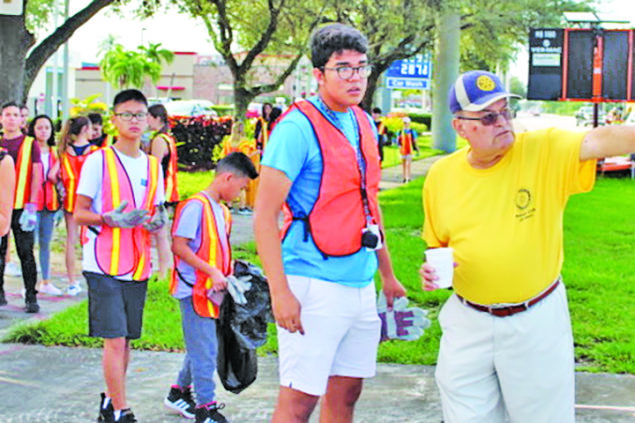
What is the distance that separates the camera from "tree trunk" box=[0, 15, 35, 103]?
1281cm

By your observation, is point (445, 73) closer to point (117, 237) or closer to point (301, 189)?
point (117, 237)

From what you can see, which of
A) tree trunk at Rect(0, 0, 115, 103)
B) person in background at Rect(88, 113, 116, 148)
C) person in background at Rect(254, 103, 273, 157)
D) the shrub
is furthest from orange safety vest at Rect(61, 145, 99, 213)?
the shrub

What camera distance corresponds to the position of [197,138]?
26.0 meters

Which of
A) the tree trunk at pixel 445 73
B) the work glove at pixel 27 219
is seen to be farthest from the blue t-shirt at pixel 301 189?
the tree trunk at pixel 445 73

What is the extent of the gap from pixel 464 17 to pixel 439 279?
2996cm

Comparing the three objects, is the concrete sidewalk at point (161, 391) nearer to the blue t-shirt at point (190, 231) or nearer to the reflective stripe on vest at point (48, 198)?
the blue t-shirt at point (190, 231)

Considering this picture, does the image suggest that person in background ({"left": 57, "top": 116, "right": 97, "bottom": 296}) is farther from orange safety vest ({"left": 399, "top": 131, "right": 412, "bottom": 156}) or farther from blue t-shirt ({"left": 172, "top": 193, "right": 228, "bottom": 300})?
orange safety vest ({"left": 399, "top": 131, "right": 412, "bottom": 156})

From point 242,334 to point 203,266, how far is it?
53 centimetres

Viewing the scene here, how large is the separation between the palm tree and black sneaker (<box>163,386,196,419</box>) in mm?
65208

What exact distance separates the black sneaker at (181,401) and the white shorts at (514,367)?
2.29 metres

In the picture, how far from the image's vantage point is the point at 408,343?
7.63 m

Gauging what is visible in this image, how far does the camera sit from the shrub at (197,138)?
25.8 meters

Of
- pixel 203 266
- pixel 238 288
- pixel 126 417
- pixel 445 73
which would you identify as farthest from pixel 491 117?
pixel 445 73

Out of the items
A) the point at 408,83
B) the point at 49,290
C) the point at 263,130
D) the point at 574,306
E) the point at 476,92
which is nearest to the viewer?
the point at 476,92
